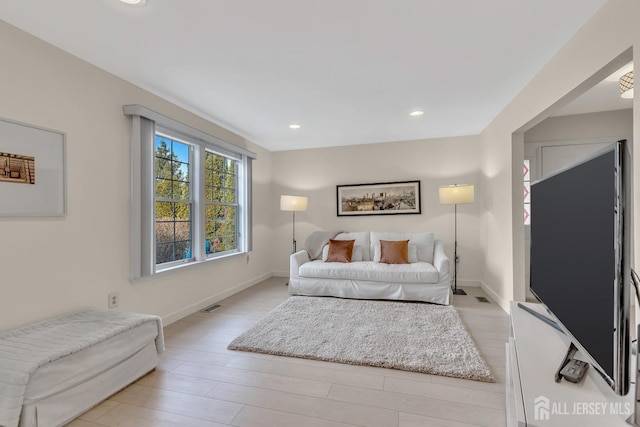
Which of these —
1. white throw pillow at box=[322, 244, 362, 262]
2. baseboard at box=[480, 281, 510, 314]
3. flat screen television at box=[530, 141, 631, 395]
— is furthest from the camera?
white throw pillow at box=[322, 244, 362, 262]

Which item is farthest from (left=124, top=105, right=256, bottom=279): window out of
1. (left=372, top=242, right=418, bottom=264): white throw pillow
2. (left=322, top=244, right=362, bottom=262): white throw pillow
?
(left=372, top=242, right=418, bottom=264): white throw pillow

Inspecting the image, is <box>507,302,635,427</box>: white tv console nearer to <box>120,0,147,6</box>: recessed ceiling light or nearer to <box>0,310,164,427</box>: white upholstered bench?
<box>0,310,164,427</box>: white upholstered bench

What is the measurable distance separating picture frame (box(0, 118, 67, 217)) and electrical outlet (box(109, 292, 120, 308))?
2.60 ft

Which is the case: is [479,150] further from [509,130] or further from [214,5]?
[214,5]

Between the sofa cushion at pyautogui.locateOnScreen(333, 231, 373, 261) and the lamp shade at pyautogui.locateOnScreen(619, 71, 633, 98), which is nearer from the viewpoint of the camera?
the lamp shade at pyautogui.locateOnScreen(619, 71, 633, 98)

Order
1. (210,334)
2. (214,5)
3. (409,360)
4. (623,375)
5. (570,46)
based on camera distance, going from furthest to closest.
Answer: (210,334), (409,360), (570,46), (214,5), (623,375)

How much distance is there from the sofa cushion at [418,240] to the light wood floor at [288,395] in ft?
5.57

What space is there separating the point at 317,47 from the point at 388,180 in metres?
3.02

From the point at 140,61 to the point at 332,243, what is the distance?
3.09 metres

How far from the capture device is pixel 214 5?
167 centimetres

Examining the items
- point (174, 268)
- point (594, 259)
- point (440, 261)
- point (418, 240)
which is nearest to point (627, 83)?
point (594, 259)

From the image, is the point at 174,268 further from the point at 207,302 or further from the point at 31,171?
the point at 31,171

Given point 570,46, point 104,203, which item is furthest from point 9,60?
point 570,46

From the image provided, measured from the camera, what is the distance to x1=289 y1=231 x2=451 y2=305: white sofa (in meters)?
3.51
